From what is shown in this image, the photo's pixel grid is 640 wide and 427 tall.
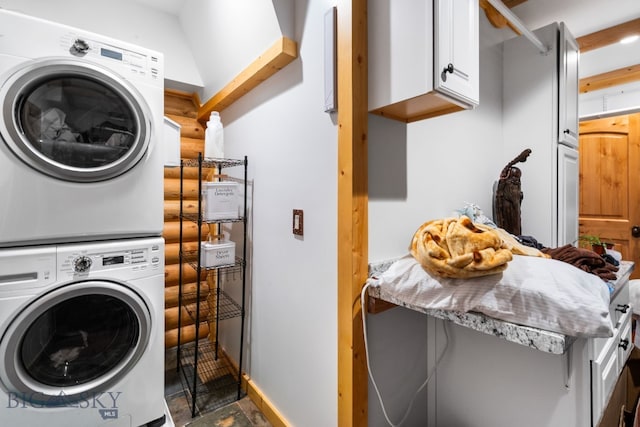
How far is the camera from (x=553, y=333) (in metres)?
0.81

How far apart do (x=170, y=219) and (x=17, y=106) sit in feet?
4.84

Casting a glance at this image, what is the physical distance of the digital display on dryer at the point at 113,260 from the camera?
1367mm

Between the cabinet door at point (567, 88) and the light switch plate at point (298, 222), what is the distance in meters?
1.87

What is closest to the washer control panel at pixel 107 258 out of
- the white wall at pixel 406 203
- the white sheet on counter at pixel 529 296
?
the white wall at pixel 406 203

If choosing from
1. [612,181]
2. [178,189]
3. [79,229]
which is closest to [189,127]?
[178,189]

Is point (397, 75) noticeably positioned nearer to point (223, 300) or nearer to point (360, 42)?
point (360, 42)

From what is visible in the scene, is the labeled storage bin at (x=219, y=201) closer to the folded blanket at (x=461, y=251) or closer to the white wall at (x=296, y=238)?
the white wall at (x=296, y=238)

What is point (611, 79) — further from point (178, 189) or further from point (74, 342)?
point (74, 342)

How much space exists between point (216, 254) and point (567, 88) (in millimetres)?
2633

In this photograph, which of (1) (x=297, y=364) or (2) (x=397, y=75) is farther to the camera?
(1) (x=297, y=364)

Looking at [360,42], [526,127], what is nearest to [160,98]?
[360,42]

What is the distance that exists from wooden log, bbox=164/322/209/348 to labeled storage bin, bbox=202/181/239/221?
4.41 feet

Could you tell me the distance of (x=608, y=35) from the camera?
7.72 ft

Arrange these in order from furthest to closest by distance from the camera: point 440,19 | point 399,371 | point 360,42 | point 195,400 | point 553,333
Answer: point 195,400 → point 399,371 → point 360,42 → point 440,19 → point 553,333
